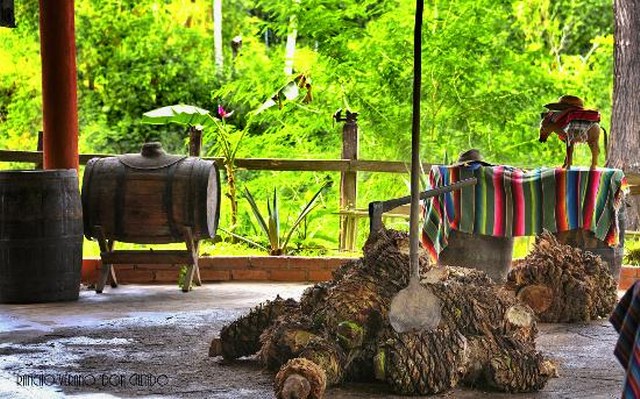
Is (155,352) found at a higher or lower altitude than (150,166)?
lower

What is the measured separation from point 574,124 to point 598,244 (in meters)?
0.88

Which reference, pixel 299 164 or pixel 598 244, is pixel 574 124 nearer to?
pixel 598 244

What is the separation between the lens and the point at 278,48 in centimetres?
2162

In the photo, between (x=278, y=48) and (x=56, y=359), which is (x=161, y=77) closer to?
(x=278, y=48)

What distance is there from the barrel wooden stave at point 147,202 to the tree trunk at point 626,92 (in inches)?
201

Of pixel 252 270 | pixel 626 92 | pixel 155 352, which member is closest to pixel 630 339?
pixel 155 352

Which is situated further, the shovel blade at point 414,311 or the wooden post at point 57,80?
the wooden post at point 57,80

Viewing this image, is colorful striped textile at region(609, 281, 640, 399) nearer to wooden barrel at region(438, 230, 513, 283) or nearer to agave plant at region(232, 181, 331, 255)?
wooden barrel at region(438, 230, 513, 283)

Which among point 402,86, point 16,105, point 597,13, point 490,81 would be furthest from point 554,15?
point 16,105

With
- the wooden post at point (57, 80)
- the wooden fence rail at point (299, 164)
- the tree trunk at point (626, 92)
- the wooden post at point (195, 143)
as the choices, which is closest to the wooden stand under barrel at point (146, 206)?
the wooden post at point (57, 80)

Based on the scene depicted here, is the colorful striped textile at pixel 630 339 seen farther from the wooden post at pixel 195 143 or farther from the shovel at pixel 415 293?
the wooden post at pixel 195 143

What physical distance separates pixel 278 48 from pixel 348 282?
1596 centimetres

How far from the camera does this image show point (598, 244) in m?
8.49

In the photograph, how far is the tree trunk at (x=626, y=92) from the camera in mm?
12320
